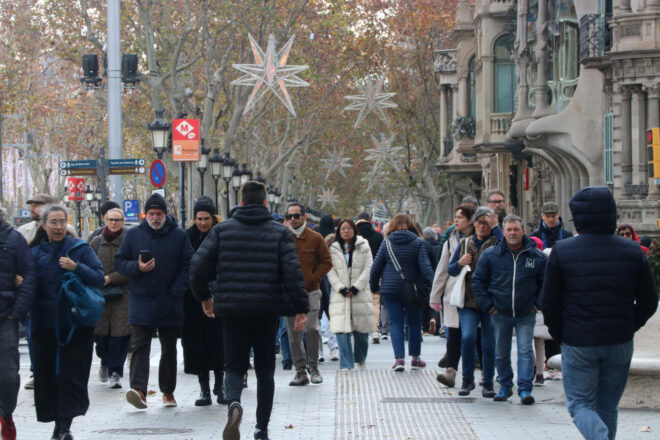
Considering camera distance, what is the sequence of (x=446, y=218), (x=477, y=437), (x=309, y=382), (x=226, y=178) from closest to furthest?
(x=477, y=437) → (x=309, y=382) → (x=226, y=178) → (x=446, y=218)

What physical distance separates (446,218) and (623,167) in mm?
39856

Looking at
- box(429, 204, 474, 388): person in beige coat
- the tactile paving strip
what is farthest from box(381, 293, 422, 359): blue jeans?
box(429, 204, 474, 388): person in beige coat

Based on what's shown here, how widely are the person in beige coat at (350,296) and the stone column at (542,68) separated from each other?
15683 mm

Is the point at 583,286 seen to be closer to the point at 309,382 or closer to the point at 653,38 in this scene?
the point at 309,382

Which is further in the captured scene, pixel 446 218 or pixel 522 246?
pixel 446 218

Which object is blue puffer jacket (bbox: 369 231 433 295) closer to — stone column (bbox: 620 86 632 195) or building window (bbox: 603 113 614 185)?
stone column (bbox: 620 86 632 195)

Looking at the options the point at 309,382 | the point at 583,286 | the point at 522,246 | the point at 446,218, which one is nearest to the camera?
the point at 583,286

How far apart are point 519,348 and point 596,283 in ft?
13.6

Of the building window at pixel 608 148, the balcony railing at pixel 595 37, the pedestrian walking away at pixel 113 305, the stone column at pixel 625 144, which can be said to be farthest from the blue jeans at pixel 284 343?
the building window at pixel 608 148

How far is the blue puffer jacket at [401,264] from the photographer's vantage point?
46.5ft

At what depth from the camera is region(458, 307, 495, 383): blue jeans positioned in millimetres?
11789

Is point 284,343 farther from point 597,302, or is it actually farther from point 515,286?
point 597,302

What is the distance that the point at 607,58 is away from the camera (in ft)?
78.3

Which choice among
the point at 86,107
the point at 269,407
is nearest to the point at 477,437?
the point at 269,407
